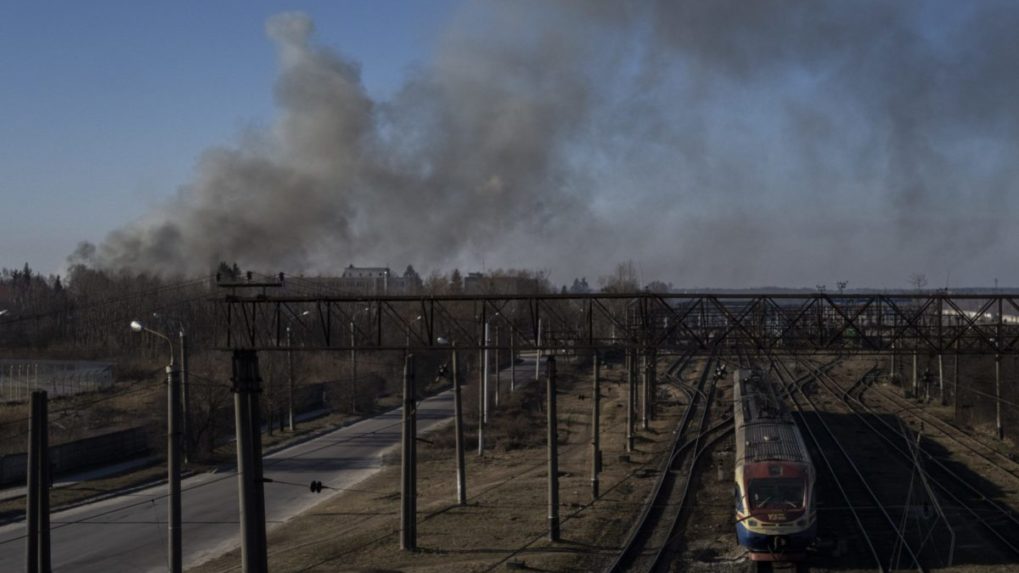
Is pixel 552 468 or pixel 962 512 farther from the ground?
pixel 552 468

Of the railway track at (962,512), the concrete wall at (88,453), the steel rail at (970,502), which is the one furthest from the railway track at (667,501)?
the concrete wall at (88,453)

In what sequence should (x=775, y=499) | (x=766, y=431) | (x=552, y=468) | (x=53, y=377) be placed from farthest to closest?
(x=53, y=377), (x=766, y=431), (x=552, y=468), (x=775, y=499)

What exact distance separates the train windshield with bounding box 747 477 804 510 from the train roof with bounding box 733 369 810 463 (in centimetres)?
63

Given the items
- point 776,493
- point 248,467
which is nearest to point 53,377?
point 248,467

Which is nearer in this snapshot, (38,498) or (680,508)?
(38,498)

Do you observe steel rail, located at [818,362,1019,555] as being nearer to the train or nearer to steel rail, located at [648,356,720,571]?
the train

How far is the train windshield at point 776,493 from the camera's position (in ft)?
56.0

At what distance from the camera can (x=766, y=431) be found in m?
19.8

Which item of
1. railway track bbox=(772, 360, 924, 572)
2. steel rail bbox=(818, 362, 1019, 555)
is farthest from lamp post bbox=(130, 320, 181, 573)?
steel rail bbox=(818, 362, 1019, 555)

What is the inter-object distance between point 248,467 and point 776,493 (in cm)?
903

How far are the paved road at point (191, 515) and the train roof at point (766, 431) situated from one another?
11.8 meters

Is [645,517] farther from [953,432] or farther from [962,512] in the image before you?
[953,432]

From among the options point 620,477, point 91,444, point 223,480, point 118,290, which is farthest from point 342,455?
point 118,290

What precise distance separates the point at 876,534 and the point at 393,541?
9.66 metres
